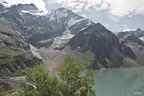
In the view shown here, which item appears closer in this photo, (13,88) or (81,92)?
(81,92)

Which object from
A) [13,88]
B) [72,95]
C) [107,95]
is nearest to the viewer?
[72,95]

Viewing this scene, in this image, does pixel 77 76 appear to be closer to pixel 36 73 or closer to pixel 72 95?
pixel 72 95

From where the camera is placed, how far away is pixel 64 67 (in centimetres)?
2848

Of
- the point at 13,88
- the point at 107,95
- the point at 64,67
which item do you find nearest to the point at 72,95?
the point at 64,67

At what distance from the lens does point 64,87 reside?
27.6 m

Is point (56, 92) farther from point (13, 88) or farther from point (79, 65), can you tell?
point (13, 88)

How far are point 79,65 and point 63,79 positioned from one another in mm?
2253

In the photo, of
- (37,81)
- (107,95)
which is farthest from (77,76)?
(107,95)

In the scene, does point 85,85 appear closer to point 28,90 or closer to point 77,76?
point 77,76

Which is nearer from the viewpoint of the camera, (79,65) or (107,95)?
(79,65)

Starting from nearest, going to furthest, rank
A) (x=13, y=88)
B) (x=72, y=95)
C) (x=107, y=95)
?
(x=72, y=95)
(x=13, y=88)
(x=107, y=95)

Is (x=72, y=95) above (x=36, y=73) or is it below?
below

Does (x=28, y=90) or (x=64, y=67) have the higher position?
Result: (x=64, y=67)

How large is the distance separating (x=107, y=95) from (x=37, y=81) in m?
→ 142
